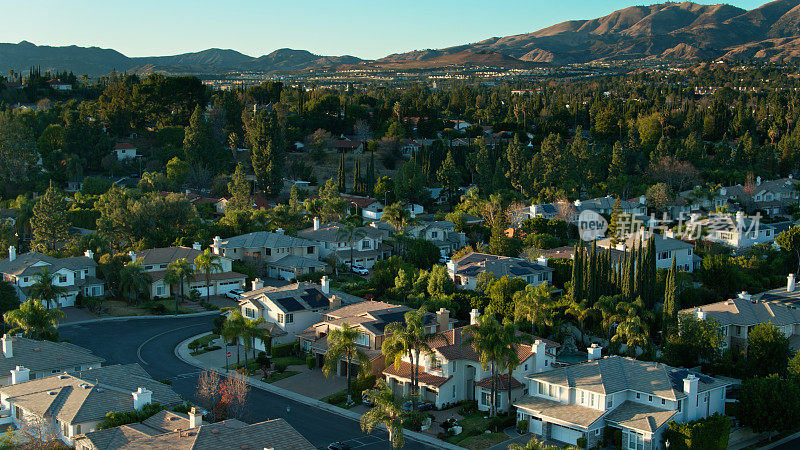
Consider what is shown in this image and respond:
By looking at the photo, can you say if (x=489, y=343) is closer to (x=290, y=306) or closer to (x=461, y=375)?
(x=461, y=375)

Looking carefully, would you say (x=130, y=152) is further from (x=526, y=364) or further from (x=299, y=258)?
(x=526, y=364)

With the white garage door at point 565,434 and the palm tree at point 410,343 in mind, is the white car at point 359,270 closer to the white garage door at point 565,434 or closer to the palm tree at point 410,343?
the palm tree at point 410,343

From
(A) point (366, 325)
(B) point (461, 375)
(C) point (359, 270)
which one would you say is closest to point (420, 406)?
(B) point (461, 375)

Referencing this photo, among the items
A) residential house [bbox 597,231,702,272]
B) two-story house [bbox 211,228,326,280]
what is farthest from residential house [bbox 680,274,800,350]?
two-story house [bbox 211,228,326,280]

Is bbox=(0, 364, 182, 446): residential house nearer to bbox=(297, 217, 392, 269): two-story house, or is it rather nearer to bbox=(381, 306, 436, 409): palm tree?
bbox=(381, 306, 436, 409): palm tree

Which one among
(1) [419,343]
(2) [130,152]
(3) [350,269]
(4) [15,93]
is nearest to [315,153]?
(2) [130,152]

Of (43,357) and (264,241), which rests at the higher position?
(43,357)
